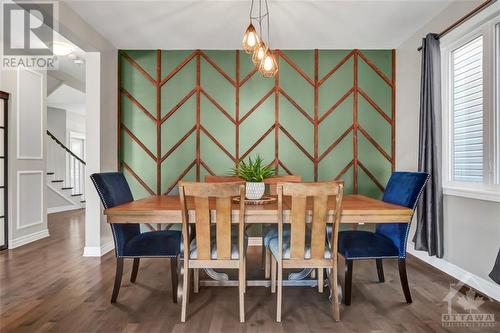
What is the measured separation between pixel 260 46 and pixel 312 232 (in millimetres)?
1507

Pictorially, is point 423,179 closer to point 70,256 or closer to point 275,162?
point 275,162

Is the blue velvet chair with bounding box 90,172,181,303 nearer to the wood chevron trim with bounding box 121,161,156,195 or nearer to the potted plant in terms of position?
the potted plant

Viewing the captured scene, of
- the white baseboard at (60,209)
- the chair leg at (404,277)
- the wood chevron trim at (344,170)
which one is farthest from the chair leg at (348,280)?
the white baseboard at (60,209)

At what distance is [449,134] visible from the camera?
9.68 ft

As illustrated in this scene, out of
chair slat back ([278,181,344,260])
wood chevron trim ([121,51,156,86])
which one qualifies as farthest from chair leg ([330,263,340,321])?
wood chevron trim ([121,51,156,86])

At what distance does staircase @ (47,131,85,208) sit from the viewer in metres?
7.31

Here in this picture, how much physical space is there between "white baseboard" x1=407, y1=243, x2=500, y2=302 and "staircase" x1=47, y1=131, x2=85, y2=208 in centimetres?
743

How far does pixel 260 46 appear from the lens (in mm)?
2396

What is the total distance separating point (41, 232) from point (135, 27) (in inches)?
124

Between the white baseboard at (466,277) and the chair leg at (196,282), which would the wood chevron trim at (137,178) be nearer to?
the chair leg at (196,282)

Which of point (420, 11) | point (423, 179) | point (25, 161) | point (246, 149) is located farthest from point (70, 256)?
point (420, 11)

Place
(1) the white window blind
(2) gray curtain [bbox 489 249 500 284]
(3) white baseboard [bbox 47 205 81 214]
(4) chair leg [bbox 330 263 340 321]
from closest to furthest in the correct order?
1. (4) chair leg [bbox 330 263 340 321]
2. (2) gray curtain [bbox 489 249 500 284]
3. (1) the white window blind
4. (3) white baseboard [bbox 47 205 81 214]

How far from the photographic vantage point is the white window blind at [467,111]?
256 cm

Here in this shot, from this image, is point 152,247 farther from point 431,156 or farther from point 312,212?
point 431,156
